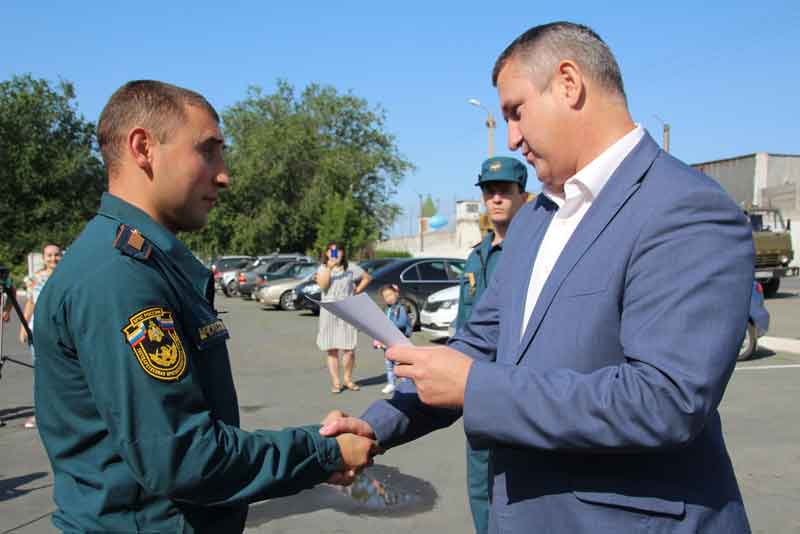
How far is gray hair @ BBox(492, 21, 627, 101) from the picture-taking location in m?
1.71

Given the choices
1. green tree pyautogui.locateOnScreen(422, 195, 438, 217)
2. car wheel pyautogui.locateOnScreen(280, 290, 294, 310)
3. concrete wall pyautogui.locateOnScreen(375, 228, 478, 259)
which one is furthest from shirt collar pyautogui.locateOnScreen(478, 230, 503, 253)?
green tree pyautogui.locateOnScreen(422, 195, 438, 217)

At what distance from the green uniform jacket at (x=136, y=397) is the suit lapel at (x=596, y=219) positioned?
79 cm

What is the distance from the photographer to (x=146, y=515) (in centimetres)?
169

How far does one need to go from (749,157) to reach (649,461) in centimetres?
4621

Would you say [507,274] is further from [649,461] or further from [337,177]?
[337,177]

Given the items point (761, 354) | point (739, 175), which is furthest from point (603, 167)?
point (739, 175)

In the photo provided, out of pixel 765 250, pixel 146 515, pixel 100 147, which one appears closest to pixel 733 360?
pixel 146 515

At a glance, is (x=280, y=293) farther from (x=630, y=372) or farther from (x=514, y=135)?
(x=630, y=372)

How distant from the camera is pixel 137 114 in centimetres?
192

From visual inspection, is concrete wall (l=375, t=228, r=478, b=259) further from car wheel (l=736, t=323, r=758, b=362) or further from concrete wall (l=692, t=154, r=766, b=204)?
car wheel (l=736, t=323, r=758, b=362)

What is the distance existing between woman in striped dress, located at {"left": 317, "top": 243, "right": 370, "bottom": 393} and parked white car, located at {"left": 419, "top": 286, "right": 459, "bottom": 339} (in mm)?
2666

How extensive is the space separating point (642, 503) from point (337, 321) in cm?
798

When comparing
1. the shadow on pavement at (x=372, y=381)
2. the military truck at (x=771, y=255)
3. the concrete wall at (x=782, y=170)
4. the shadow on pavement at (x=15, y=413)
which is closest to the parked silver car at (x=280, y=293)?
the shadow on pavement at (x=372, y=381)

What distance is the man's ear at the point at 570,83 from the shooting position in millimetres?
1711
